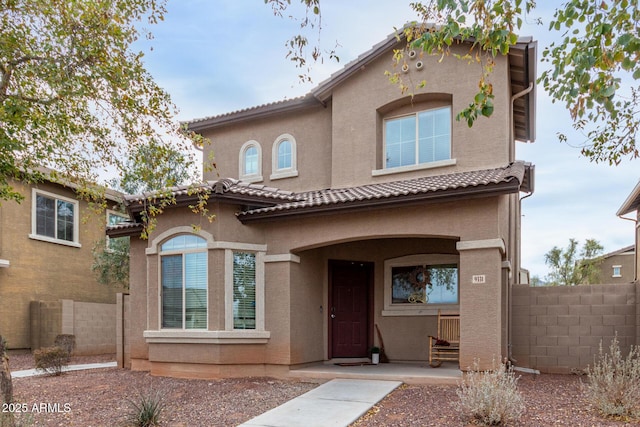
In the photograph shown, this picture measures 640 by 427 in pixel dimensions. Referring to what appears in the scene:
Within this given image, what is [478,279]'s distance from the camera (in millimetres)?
8977

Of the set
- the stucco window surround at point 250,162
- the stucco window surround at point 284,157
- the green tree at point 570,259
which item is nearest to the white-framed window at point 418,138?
the stucco window surround at point 284,157

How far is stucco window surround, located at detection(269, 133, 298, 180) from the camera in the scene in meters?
13.9

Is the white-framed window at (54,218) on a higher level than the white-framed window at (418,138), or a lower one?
lower

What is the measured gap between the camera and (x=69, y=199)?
18844 millimetres

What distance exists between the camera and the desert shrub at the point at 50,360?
11.8 m

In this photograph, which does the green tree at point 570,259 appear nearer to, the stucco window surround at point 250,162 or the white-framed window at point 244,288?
the stucco window surround at point 250,162

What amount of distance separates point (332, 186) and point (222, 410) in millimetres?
6445

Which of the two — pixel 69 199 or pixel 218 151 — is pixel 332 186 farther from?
pixel 69 199

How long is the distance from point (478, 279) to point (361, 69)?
20.6 feet

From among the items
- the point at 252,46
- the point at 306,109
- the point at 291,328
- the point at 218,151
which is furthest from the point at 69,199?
the point at 252,46

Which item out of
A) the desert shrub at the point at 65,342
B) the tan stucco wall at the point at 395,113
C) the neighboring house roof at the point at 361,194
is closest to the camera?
the neighboring house roof at the point at 361,194

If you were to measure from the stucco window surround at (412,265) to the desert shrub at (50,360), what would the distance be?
25.4ft

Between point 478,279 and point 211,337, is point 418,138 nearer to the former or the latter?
point 478,279

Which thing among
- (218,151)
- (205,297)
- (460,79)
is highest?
(460,79)
